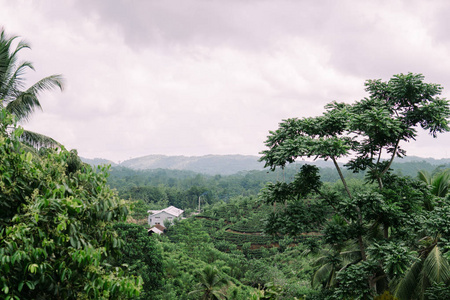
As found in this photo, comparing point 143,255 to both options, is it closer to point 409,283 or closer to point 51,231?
point 409,283

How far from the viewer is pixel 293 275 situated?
2022 centimetres

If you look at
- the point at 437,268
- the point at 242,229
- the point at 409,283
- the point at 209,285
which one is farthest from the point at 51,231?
the point at 242,229

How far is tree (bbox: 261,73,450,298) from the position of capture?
663 cm

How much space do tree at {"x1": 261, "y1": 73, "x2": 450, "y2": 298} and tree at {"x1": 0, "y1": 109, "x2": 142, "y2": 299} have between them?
4558mm

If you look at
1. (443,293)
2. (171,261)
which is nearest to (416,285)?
(443,293)

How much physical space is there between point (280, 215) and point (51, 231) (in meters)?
5.95

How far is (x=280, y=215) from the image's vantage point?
309 inches

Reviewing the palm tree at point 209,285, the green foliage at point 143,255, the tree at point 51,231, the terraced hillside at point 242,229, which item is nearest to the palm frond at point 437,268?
the tree at point 51,231

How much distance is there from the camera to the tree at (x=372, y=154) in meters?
6.63

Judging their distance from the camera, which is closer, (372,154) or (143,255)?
(372,154)

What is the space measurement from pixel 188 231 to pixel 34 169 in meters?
21.7

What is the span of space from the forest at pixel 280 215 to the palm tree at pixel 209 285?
5cm

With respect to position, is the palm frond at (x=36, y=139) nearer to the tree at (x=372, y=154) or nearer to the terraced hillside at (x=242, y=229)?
the tree at (x=372, y=154)

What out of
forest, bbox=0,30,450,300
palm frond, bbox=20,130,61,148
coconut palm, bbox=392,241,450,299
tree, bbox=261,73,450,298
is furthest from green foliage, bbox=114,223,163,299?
coconut palm, bbox=392,241,450,299
